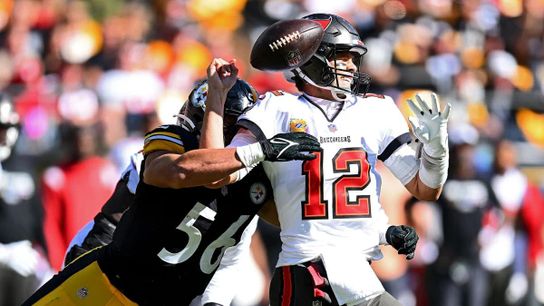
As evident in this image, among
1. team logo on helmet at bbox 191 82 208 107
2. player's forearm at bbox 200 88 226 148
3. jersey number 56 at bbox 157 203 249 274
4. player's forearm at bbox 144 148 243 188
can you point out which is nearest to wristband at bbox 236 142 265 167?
player's forearm at bbox 144 148 243 188

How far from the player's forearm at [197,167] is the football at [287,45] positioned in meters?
0.45

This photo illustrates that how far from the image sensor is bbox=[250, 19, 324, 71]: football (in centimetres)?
471

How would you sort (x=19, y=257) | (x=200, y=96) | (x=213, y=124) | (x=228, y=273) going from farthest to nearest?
(x=19, y=257), (x=228, y=273), (x=200, y=96), (x=213, y=124)

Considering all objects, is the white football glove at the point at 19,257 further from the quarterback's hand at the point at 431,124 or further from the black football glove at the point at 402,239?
the quarterback's hand at the point at 431,124

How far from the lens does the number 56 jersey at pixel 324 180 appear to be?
4.73m

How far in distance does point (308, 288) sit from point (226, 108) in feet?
2.59

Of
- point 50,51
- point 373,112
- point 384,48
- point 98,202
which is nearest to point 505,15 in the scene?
point 384,48

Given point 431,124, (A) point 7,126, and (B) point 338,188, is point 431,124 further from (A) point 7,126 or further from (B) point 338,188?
(A) point 7,126

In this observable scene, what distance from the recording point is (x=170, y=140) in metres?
4.64

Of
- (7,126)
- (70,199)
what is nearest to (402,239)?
(7,126)

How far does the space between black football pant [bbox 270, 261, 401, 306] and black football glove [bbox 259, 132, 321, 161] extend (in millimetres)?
483

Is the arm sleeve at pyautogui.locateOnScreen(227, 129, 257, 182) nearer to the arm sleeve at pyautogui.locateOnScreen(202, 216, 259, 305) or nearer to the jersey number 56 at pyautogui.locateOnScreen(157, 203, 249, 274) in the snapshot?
the jersey number 56 at pyautogui.locateOnScreen(157, 203, 249, 274)

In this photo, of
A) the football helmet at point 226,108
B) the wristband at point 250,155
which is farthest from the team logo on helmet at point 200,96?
the wristband at point 250,155

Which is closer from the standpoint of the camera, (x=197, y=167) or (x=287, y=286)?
(x=197, y=167)
